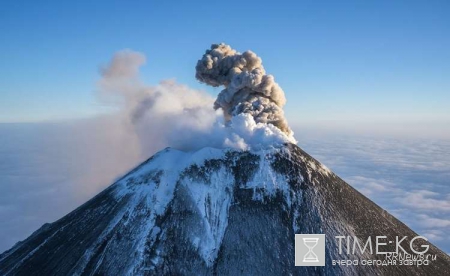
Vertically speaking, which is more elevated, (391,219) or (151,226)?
(151,226)

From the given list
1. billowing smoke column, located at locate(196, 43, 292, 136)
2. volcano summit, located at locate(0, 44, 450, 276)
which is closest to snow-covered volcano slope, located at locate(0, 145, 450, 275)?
volcano summit, located at locate(0, 44, 450, 276)

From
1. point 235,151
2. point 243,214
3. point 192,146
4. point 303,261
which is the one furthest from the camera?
point 192,146

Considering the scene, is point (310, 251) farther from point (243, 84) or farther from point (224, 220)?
→ point (243, 84)

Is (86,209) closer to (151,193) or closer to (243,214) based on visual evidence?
(151,193)

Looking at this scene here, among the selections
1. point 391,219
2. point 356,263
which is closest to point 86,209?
point 356,263

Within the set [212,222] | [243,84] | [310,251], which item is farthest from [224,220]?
[243,84]

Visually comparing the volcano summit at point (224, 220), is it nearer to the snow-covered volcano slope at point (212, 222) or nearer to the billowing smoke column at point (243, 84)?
the snow-covered volcano slope at point (212, 222)
